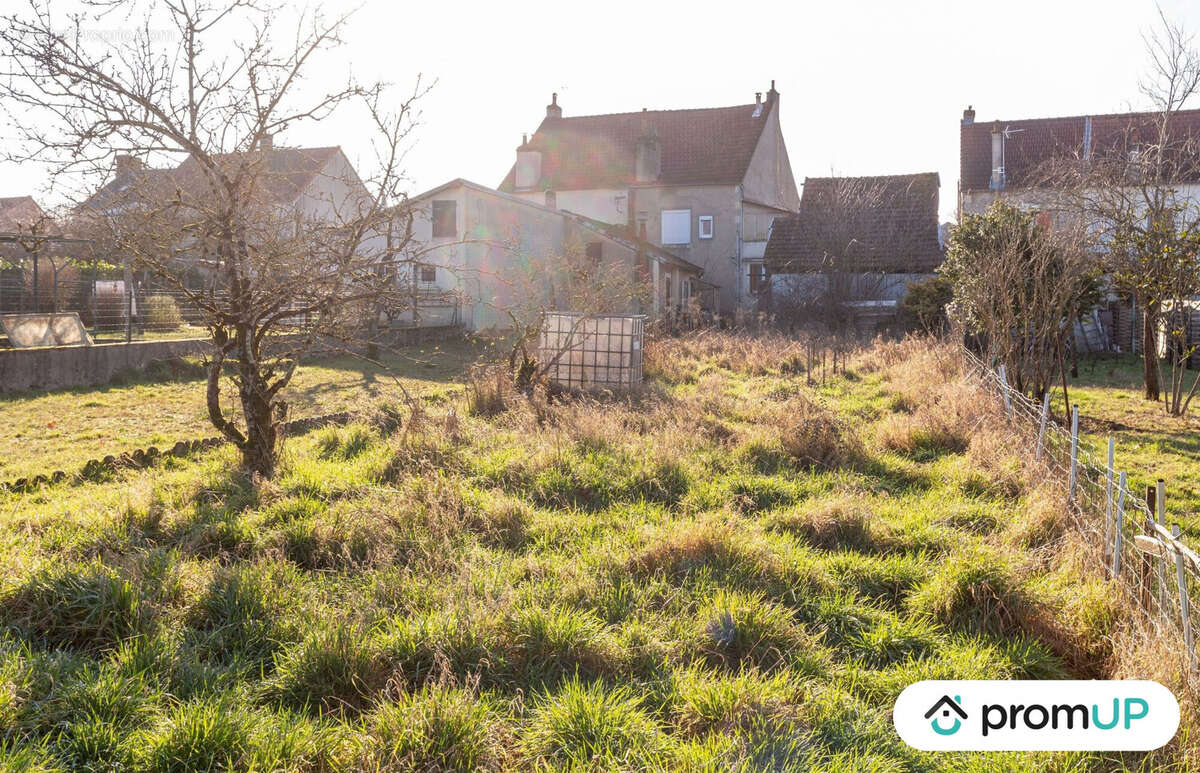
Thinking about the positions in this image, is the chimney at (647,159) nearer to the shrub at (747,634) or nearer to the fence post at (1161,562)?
the shrub at (747,634)

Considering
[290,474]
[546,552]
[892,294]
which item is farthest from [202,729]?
[892,294]

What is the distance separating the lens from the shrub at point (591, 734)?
3.30 m

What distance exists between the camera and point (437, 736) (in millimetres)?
3354

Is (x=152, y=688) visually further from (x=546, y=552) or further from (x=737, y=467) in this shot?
(x=737, y=467)

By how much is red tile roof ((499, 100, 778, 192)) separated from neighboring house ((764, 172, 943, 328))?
4.66 meters

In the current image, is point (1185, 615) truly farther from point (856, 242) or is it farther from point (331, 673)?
point (856, 242)

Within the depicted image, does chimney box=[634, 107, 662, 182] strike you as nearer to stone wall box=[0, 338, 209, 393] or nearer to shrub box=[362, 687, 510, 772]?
stone wall box=[0, 338, 209, 393]

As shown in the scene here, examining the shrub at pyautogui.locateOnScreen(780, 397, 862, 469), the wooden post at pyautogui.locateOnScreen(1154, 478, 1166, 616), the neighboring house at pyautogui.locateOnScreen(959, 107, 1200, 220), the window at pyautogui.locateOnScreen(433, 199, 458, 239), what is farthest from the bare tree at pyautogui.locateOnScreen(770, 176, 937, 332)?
the wooden post at pyautogui.locateOnScreen(1154, 478, 1166, 616)

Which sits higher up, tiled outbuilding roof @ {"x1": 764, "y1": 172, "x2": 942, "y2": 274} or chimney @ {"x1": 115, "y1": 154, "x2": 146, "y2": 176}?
tiled outbuilding roof @ {"x1": 764, "y1": 172, "x2": 942, "y2": 274}

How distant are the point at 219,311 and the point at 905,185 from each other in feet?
111

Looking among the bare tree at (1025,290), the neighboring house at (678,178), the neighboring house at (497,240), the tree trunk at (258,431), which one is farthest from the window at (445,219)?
the tree trunk at (258,431)

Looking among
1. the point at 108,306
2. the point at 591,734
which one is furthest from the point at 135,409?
the point at 591,734

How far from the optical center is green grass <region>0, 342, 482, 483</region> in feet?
29.9

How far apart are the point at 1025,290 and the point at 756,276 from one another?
2495 centimetres
